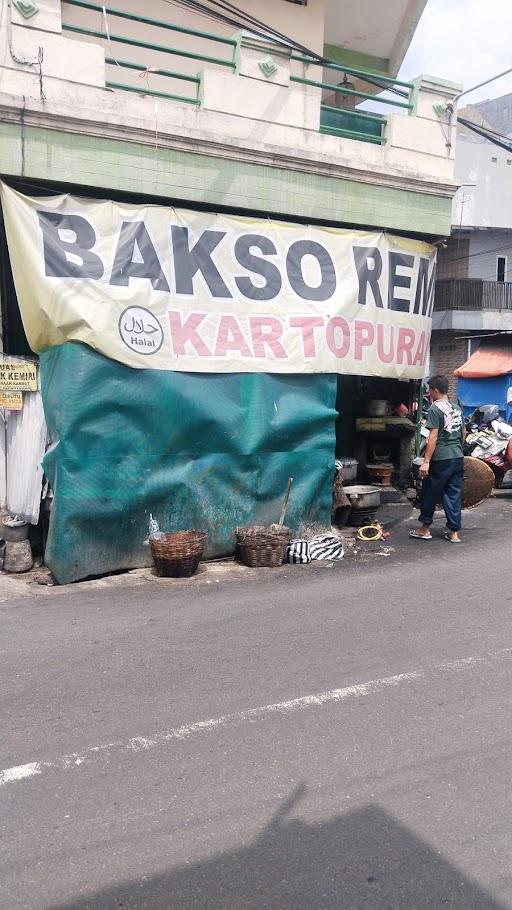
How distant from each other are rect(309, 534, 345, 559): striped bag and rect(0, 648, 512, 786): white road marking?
298 centimetres

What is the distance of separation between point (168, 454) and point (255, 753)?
13.7ft

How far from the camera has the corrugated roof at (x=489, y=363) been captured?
1934 cm

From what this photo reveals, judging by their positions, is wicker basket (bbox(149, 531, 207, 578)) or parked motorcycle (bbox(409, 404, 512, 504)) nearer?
wicker basket (bbox(149, 531, 207, 578))

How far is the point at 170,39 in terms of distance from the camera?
31.8 ft

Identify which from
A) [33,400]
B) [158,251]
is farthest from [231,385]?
[33,400]

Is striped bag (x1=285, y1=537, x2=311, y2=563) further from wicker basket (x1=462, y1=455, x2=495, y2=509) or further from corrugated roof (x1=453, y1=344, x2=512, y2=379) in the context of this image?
corrugated roof (x1=453, y1=344, x2=512, y2=379)

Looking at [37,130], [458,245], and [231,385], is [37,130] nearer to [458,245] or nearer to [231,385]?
[231,385]

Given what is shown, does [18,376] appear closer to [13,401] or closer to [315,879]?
[13,401]

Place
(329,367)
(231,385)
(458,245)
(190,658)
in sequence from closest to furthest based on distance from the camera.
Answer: (190,658) < (231,385) < (329,367) < (458,245)

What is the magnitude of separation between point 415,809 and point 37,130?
7.04 m

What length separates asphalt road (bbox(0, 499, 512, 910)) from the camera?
2.86m

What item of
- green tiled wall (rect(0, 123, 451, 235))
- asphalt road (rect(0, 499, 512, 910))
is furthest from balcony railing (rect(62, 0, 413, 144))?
asphalt road (rect(0, 499, 512, 910))

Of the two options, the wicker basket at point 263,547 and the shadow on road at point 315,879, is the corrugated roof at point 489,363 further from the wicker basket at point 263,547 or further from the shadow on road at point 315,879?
the shadow on road at point 315,879

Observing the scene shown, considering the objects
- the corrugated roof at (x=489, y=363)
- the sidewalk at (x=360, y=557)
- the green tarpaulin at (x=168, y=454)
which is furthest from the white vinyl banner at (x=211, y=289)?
the corrugated roof at (x=489, y=363)
